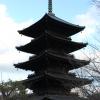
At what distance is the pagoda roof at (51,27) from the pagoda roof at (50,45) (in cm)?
127

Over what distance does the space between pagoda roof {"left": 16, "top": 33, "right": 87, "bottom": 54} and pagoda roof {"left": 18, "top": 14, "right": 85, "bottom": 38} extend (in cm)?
127

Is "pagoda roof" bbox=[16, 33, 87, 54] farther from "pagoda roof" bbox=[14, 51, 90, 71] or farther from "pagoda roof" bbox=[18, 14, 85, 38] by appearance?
"pagoda roof" bbox=[18, 14, 85, 38]

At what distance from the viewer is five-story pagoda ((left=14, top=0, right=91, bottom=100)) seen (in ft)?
103

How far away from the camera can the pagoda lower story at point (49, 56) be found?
31422 mm

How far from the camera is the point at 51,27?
34.0m

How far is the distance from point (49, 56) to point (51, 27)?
351 cm

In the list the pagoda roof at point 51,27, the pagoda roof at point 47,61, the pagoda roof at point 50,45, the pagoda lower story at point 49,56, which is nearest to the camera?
the pagoda lower story at point 49,56

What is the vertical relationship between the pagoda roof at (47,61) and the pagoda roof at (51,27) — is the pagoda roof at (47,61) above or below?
below

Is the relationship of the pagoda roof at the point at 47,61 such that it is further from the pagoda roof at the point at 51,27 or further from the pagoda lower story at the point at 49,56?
the pagoda roof at the point at 51,27

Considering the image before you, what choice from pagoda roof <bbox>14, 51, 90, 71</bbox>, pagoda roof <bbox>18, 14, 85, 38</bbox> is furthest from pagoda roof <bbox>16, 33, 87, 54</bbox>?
pagoda roof <bbox>18, 14, 85, 38</bbox>

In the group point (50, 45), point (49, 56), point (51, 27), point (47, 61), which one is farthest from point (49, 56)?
point (51, 27)

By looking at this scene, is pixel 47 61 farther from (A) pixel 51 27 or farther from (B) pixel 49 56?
(A) pixel 51 27

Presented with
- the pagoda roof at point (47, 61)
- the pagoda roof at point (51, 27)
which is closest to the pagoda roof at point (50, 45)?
the pagoda roof at point (47, 61)

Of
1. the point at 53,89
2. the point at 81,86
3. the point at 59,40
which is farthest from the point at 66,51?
the point at 81,86
